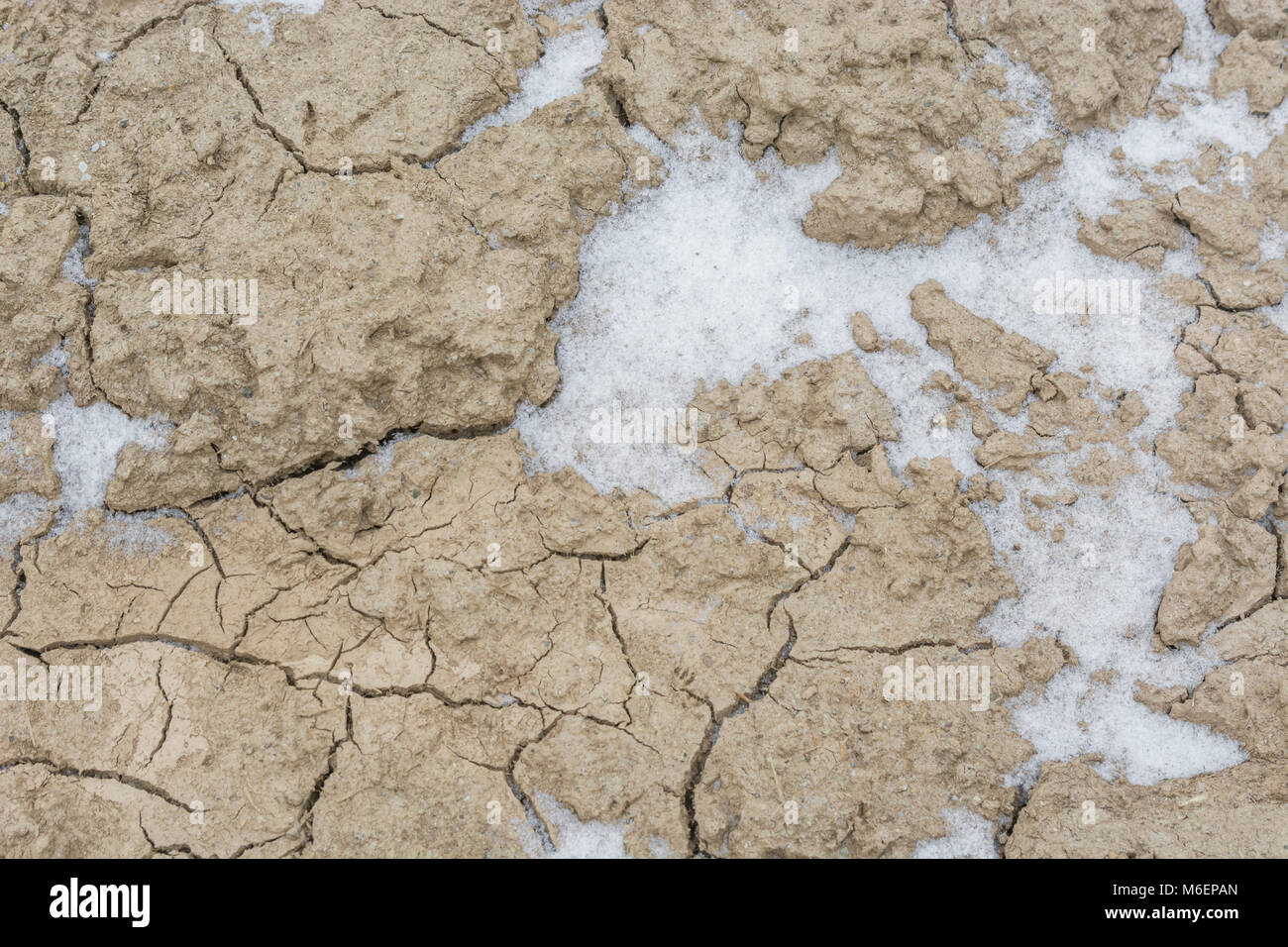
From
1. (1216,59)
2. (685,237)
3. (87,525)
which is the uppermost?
(1216,59)

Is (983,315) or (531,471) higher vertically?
(983,315)

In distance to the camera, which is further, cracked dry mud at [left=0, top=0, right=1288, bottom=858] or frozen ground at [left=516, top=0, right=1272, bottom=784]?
frozen ground at [left=516, top=0, right=1272, bottom=784]

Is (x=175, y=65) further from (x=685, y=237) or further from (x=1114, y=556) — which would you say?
(x=1114, y=556)

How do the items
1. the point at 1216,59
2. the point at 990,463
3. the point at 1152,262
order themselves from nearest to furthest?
the point at 990,463 → the point at 1152,262 → the point at 1216,59

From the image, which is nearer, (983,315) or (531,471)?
(531,471)

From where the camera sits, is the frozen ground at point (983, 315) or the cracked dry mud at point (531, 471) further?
the frozen ground at point (983, 315)

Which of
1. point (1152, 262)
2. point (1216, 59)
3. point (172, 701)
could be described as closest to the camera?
point (172, 701)

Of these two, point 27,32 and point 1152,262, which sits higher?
point 27,32

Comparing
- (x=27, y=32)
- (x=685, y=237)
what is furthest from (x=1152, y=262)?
(x=27, y=32)
